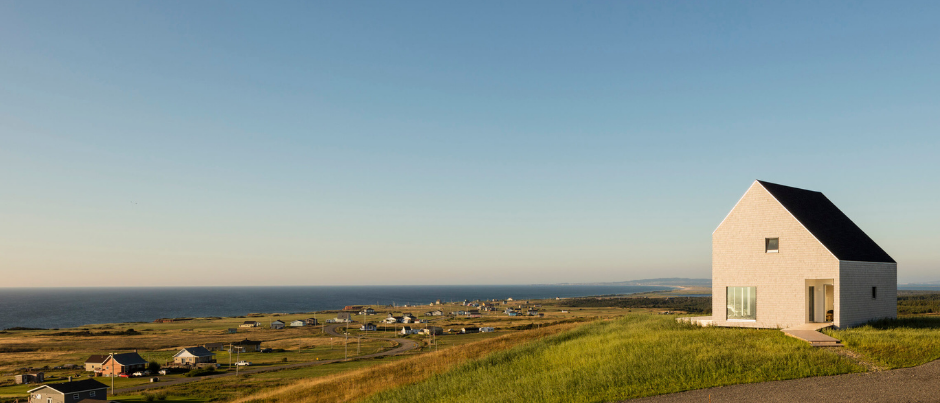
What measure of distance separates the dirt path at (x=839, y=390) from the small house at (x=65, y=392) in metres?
53.6

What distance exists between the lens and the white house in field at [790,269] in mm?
28703

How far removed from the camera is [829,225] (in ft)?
105

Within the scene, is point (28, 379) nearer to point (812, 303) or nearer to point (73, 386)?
point (73, 386)

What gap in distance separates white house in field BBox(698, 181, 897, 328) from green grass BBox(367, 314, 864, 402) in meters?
3.95

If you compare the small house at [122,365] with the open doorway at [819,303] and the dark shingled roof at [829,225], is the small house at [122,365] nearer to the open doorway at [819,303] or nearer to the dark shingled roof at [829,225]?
the open doorway at [819,303]

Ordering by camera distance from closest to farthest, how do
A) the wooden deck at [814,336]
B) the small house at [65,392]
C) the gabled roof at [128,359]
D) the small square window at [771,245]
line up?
the wooden deck at [814,336], the small square window at [771,245], the small house at [65,392], the gabled roof at [128,359]

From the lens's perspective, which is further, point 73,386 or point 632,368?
point 73,386

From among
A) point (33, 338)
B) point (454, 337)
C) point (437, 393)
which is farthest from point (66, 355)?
point (437, 393)

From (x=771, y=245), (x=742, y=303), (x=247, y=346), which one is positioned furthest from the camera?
(x=247, y=346)

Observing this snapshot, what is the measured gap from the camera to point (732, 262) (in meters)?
31.6

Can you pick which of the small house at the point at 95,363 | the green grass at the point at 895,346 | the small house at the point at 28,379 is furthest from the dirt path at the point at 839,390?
the small house at the point at 95,363

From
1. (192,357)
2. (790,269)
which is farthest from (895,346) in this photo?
(192,357)

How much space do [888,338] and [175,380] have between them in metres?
68.6

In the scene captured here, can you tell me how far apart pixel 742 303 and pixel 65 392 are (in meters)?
54.9
